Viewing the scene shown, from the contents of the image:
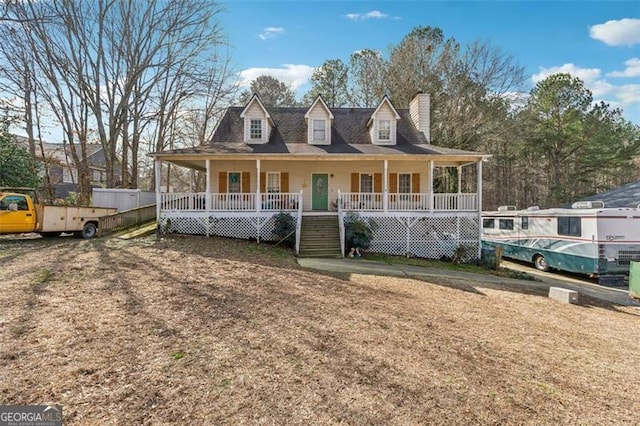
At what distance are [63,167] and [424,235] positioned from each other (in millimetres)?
30215

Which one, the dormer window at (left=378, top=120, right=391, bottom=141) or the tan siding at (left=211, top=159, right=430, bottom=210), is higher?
the dormer window at (left=378, top=120, right=391, bottom=141)

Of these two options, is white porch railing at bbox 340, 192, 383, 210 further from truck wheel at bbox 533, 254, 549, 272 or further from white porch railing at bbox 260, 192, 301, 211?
truck wheel at bbox 533, 254, 549, 272

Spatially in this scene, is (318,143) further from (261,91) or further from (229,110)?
(261,91)

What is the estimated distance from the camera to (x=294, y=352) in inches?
177

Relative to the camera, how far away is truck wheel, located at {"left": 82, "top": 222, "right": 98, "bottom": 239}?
13.8 m

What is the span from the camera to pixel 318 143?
55.5 ft

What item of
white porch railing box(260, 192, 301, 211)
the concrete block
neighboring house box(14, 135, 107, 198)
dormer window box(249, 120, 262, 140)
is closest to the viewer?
the concrete block

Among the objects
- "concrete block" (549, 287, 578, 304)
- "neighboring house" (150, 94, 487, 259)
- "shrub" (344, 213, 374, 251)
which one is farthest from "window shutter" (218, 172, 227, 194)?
"concrete block" (549, 287, 578, 304)

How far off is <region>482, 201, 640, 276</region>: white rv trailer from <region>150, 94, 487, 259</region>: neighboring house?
11.1 feet

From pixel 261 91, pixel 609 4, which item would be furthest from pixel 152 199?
pixel 609 4

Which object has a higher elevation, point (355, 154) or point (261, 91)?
point (261, 91)

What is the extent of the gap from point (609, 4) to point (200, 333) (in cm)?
2174

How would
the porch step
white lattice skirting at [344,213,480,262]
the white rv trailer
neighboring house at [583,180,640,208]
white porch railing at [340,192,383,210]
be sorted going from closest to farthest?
the white rv trailer, the porch step, white lattice skirting at [344,213,480,262], white porch railing at [340,192,383,210], neighboring house at [583,180,640,208]

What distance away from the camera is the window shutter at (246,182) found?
56.1 feet
